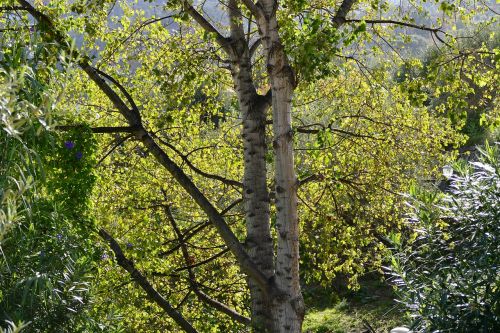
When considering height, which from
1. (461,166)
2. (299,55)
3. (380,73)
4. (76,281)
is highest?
(380,73)

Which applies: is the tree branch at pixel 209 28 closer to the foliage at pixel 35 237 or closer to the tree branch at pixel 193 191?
the tree branch at pixel 193 191

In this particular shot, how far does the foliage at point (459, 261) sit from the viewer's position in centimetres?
431

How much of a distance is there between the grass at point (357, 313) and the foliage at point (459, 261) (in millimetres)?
8012

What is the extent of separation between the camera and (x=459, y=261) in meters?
4.52

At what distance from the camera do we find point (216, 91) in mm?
8859

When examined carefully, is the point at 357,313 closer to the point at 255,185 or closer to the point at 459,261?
the point at 255,185

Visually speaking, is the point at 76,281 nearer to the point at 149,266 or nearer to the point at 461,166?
the point at 461,166

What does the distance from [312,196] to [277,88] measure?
4.10 m

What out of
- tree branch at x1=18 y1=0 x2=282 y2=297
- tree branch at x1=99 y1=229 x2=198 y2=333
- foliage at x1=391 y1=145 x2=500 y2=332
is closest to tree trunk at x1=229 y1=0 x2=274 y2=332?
tree branch at x1=18 y1=0 x2=282 y2=297

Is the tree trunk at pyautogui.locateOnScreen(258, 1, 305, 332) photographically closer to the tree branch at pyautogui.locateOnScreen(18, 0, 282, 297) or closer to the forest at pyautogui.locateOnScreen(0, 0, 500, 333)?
the forest at pyautogui.locateOnScreen(0, 0, 500, 333)

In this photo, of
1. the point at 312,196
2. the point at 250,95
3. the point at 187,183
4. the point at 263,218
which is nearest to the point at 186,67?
the point at 250,95

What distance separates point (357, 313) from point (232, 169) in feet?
17.8

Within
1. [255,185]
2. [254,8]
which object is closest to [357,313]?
[255,185]

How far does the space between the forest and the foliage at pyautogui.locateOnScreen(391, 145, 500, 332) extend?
13mm
